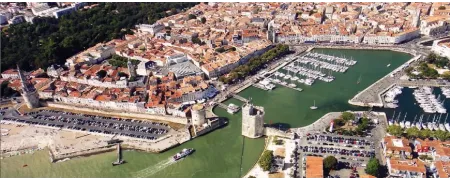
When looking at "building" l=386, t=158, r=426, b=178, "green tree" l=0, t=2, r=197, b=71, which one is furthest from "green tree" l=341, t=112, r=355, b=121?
"green tree" l=0, t=2, r=197, b=71

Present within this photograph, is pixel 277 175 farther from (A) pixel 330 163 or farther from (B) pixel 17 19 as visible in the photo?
(B) pixel 17 19

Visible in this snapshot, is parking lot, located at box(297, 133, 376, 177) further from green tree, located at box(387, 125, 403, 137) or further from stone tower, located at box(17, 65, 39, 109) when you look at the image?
stone tower, located at box(17, 65, 39, 109)

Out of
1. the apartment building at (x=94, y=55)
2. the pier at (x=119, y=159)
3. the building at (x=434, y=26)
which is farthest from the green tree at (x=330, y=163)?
the building at (x=434, y=26)

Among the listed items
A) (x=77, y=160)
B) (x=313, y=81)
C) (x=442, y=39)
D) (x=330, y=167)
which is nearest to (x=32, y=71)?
(x=77, y=160)

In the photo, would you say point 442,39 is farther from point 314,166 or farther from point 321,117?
point 314,166

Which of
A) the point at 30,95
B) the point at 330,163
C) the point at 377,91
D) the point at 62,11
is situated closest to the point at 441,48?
the point at 377,91

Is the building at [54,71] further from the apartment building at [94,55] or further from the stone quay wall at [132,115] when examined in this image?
the stone quay wall at [132,115]
